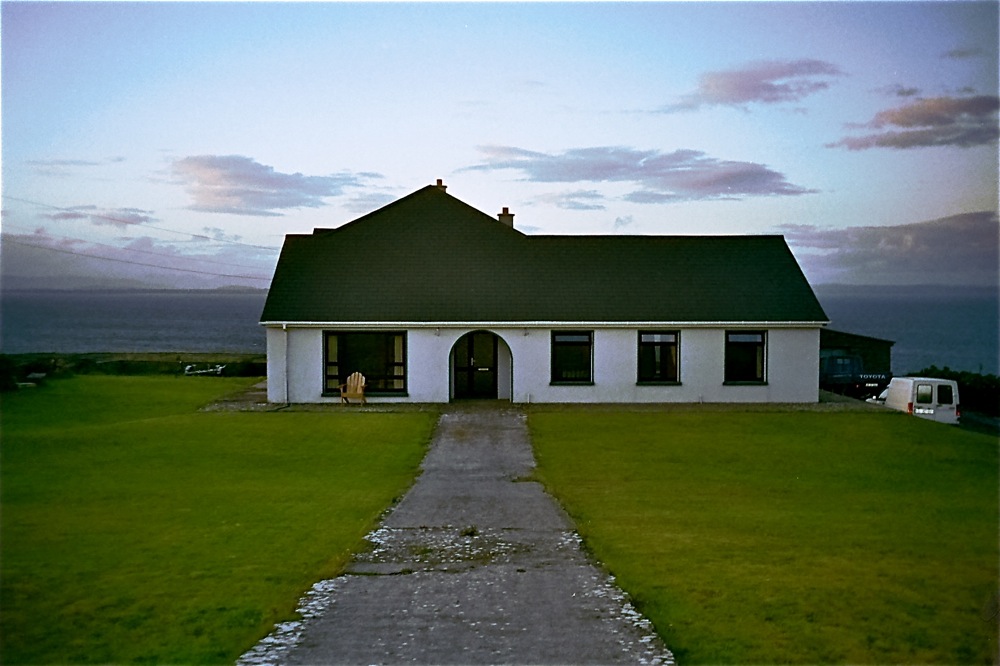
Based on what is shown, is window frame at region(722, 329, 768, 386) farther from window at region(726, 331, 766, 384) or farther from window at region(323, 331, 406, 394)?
window at region(323, 331, 406, 394)

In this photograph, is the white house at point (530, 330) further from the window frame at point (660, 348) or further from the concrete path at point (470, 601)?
the concrete path at point (470, 601)

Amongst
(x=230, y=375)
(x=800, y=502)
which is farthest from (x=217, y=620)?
(x=230, y=375)

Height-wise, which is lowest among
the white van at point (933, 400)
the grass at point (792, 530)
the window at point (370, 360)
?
the grass at point (792, 530)

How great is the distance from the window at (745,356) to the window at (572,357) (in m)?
4.28

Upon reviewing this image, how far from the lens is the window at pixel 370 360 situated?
26.9 m

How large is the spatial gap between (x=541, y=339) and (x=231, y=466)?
11.6 meters

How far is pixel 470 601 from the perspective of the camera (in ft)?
29.6

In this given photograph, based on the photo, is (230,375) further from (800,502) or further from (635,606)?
(635,606)

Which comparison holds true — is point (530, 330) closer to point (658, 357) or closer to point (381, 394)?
point (658, 357)

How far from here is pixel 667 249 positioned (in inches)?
1182

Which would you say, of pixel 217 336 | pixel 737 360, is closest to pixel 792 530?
pixel 737 360

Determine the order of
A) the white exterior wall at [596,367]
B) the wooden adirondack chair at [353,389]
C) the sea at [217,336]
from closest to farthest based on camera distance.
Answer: the wooden adirondack chair at [353,389] < the white exterior wall at [596,367] < the sea at [217,336]

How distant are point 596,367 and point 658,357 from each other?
2035mm

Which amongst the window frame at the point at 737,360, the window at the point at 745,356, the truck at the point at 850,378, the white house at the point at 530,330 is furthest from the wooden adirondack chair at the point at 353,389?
the truck at the point at 850,378
